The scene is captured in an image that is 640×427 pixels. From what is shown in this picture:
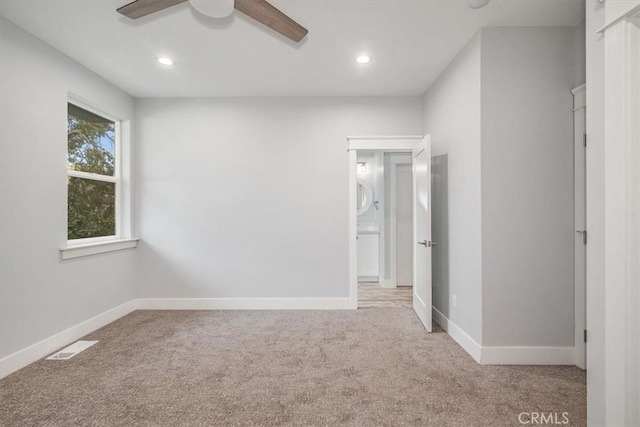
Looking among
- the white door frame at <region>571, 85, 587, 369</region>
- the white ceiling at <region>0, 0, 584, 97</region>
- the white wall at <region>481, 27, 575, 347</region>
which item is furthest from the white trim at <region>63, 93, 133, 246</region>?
the white door frame at <region>571, 85, 587, 369</region>

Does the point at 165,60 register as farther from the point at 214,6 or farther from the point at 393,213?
the point at 393,213

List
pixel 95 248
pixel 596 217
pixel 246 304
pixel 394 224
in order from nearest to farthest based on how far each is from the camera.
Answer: pixel 596 217
pixel 95 248
pixel 246 304
pixel 394 224

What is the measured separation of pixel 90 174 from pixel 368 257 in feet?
13.9

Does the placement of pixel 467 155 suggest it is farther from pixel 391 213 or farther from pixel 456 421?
pixel 391 213

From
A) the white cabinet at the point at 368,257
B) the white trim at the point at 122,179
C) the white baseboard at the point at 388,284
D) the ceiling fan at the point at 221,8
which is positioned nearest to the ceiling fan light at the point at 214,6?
the ceiling fan at the point at 221,8

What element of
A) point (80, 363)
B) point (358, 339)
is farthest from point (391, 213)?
point (80, 363)

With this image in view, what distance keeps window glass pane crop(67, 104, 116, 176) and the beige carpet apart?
5.64 ft

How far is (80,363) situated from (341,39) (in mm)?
3295

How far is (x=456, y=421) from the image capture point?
5.78 feet

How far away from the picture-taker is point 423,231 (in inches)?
130

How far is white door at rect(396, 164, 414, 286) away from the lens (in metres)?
5.05

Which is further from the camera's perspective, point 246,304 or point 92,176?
point 246,304

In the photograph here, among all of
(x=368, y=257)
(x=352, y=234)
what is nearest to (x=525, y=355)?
(x=352, y=234)

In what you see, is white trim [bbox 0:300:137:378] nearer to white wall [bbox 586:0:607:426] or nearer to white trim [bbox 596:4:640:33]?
white wall [bbox 586:0:607:426]
